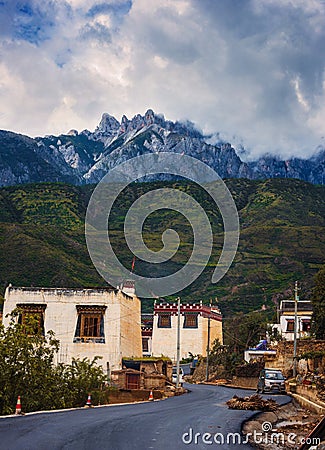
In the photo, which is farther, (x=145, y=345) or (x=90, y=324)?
(x=145, y=345)

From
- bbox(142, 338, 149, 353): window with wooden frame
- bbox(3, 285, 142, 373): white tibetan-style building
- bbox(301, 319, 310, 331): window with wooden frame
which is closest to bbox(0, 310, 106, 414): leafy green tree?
bbox(3, 285, 142, 373): white tibetan-style building

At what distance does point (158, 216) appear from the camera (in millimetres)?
142000

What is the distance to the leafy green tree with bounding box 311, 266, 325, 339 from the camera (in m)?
45.8

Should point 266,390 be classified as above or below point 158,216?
below

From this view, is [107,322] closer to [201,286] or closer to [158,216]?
[201,286]

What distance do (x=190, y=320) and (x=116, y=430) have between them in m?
56.3

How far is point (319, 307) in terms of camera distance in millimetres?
46125

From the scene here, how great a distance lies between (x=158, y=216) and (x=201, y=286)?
43.0 m

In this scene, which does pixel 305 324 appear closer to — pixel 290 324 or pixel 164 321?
pixel 290 324

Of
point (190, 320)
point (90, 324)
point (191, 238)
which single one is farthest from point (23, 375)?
point (191, 238)

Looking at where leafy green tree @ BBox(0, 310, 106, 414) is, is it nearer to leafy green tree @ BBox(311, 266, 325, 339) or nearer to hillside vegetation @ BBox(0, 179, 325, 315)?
leafy green tree @ BBox(311, 266, 325, 339)

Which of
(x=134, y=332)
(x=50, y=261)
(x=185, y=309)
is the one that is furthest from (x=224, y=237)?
(x=134, y=332)

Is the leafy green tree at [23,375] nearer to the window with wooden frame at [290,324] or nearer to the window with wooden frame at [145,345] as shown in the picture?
the window with wooden frame at [290,324]

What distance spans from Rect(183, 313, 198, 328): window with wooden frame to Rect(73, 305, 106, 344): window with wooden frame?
33.6 metres
